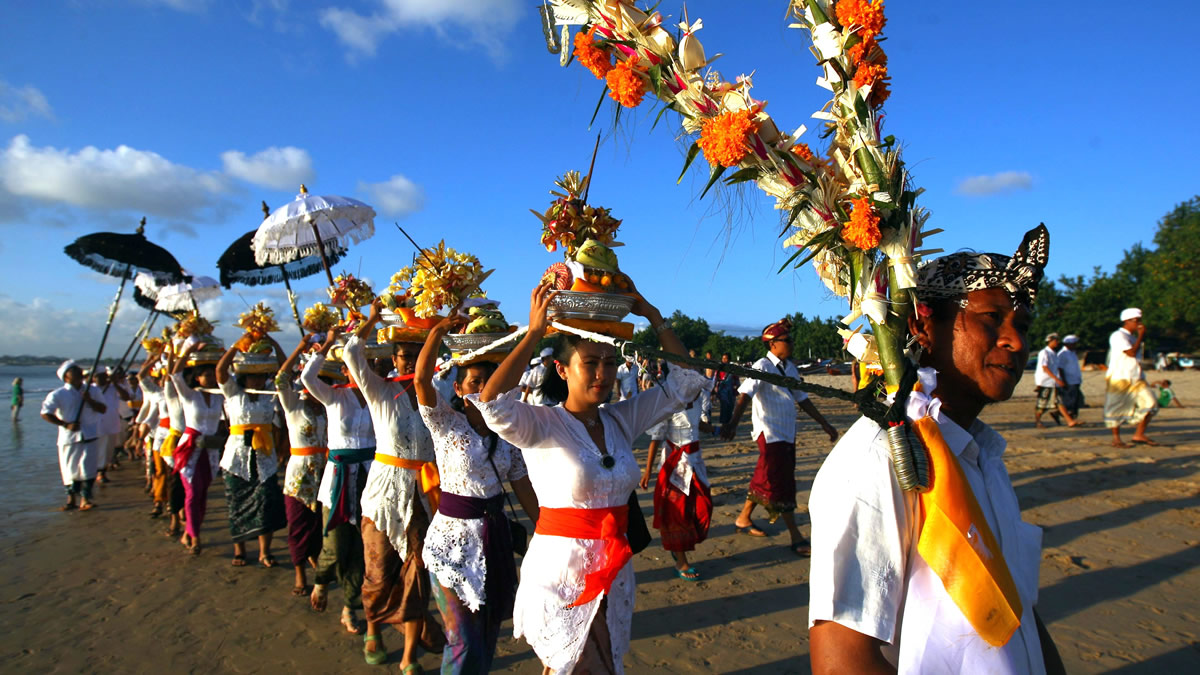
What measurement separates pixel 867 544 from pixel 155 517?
10.9 metres

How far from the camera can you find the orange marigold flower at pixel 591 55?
1936mm

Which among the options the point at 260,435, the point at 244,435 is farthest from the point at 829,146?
the point at 244,435

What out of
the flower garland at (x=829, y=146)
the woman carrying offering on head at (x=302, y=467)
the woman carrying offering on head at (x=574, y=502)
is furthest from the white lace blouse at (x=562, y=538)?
the woman carrying offering on head at (x=302, y=467)

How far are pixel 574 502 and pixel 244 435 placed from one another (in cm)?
552

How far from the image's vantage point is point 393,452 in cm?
445

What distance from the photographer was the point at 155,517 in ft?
30.7

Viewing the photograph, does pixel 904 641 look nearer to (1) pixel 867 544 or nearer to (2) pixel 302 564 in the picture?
(1) pixel 867 544

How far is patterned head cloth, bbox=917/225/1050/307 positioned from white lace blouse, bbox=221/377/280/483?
6878mm

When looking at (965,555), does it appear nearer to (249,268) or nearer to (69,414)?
(249,268)

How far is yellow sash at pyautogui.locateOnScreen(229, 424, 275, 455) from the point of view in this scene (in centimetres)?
686

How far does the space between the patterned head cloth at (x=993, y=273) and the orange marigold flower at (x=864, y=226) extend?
25cm

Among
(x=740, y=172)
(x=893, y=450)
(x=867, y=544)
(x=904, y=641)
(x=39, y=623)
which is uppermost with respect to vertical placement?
(x=740, y=172)

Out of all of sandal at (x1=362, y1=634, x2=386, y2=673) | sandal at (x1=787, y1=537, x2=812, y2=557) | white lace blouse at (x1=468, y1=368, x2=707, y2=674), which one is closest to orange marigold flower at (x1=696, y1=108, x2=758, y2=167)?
white lace blouse at (x1=468, y1=368, x2=707, y2=674)

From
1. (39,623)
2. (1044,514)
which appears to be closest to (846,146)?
(39,623)
